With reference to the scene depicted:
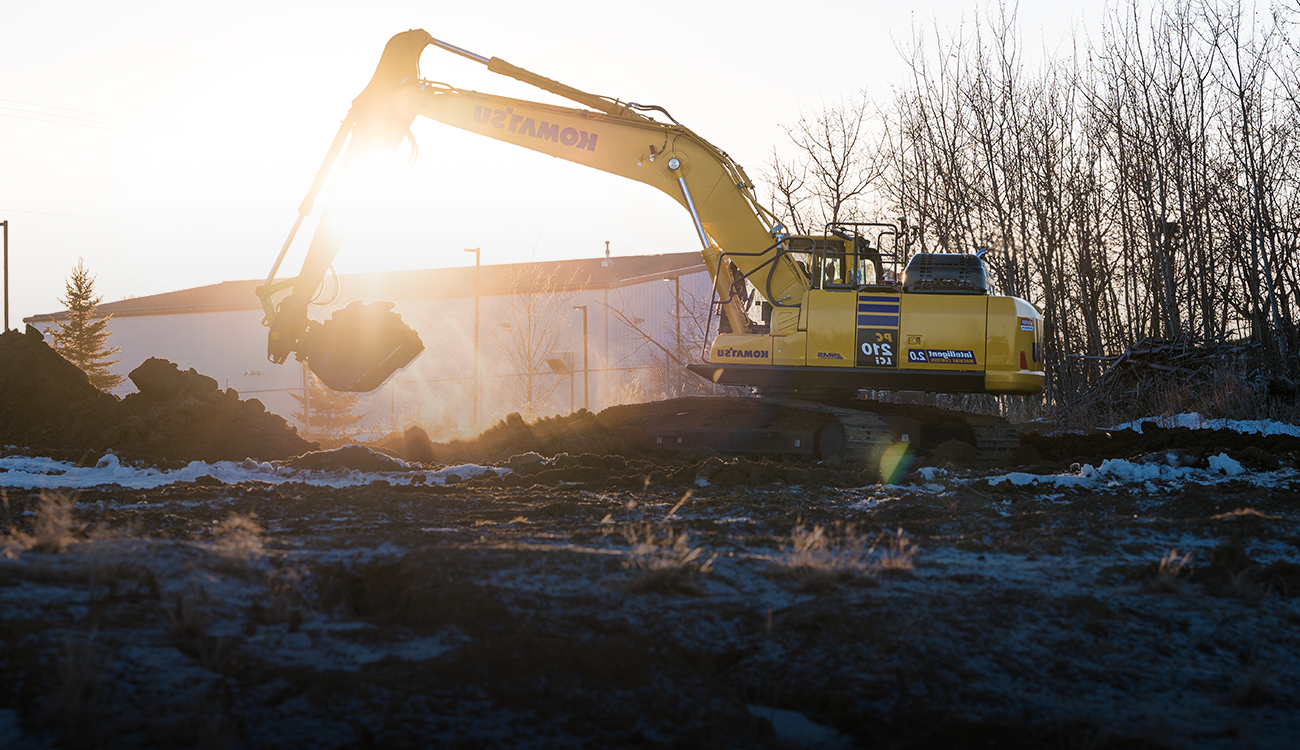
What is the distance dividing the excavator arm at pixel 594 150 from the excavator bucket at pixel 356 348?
12.8 inches

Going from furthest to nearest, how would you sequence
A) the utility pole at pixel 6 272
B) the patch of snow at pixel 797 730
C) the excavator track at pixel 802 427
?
1. the utility pole at pixel 6 272
2. the excavator track at pixel 802 427
3. the patch of snow at pixel 797 730

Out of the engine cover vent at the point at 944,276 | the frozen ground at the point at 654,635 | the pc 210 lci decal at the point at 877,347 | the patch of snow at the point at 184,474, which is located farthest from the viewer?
the engine cover vent at the point at 944,276

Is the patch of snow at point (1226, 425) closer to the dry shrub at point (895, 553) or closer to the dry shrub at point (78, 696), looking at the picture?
the dry shrub at point (895, 553)

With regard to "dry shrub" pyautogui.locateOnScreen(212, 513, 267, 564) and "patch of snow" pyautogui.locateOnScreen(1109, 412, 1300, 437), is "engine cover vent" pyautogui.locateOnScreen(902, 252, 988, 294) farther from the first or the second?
"dry shrub" pyautogui.locateOnScreen(212, 513, 267, 564)

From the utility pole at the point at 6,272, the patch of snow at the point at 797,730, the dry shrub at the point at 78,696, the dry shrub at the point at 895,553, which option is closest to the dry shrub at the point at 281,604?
the dry shrub at the point at 78,696

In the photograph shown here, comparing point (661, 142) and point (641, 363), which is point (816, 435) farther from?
point (641, 363)

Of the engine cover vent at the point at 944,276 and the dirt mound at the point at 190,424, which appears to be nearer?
the engine cover vent at the point at 944,276

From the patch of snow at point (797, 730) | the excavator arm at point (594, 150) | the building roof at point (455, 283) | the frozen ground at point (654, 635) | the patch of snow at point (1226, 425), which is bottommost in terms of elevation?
the patch of snow at point (797, 730)

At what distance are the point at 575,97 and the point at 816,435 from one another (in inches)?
209

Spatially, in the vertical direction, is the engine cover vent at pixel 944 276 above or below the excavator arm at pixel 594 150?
below

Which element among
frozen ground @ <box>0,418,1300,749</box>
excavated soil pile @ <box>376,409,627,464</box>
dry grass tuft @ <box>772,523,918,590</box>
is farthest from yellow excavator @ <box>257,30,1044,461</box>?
dry grass tuft @ <box>772,523,918,590</box>

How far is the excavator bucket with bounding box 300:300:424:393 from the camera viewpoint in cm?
1216

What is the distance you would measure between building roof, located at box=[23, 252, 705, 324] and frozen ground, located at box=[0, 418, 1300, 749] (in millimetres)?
31812

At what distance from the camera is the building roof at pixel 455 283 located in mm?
41250
